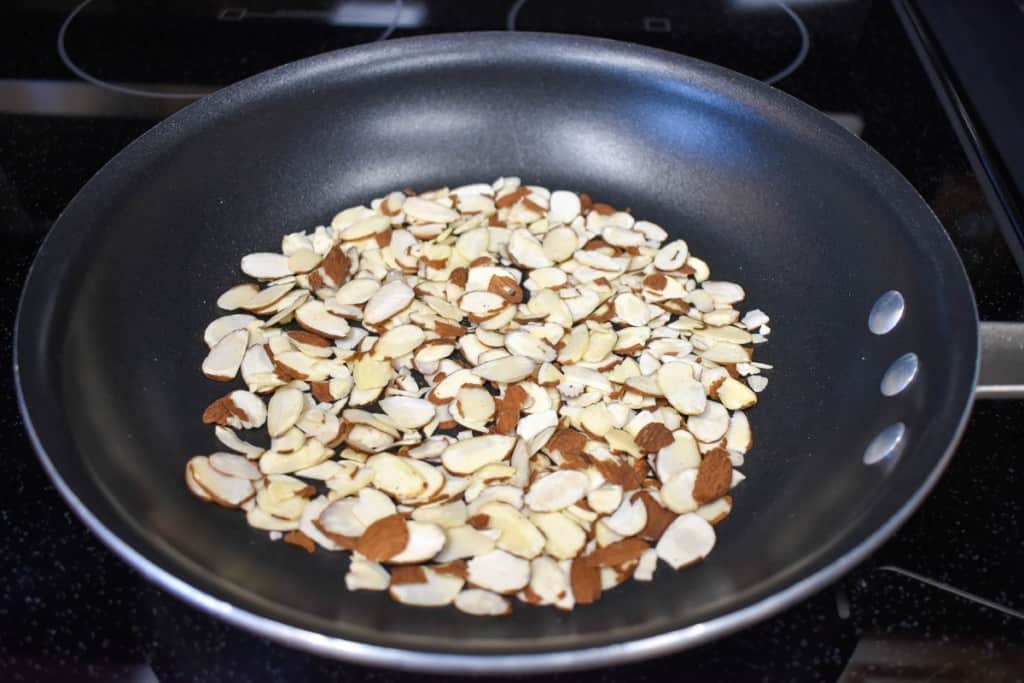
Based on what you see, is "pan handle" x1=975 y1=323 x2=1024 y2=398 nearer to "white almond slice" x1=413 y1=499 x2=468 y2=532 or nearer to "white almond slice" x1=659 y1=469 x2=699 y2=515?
"white almond slice" x1=659 y1=469 x2=699 y2=515

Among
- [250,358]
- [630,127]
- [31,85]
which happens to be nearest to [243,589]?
[250,358]

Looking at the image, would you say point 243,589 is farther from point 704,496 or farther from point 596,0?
point 596,0

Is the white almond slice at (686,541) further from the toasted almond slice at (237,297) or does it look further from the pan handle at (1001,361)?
the toasted almond slice at (237,297)

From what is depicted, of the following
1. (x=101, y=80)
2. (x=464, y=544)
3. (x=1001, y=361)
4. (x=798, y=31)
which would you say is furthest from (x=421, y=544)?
(x=798, y=31)

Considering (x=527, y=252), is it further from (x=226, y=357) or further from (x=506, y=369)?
(x=226, y=357)

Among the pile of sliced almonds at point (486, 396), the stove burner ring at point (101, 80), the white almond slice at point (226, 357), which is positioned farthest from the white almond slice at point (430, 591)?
the stove burner ring at point (101, 80)

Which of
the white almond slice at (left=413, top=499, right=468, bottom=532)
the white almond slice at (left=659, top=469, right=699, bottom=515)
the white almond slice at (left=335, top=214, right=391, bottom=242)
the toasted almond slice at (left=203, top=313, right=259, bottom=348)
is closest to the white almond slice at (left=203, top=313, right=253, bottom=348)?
the toasted almond slice at (left=203, top=313, right=259, bottom=348)
